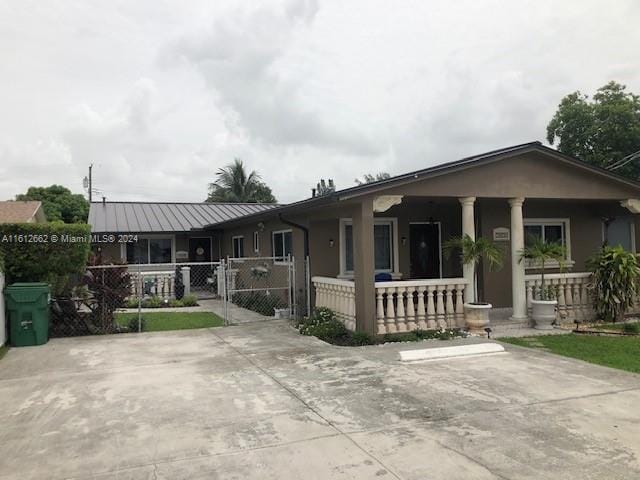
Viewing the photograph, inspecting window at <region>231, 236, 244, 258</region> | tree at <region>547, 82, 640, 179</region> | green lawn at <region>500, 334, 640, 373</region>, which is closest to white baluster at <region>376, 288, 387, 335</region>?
green lawn at <region>500, 334, 640, 373</region>

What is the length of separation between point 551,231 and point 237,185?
29.6 m

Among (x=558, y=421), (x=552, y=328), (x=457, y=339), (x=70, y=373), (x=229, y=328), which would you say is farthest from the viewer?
(x=229, y=328)

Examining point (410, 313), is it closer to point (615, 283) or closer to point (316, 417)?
point (615, 283)

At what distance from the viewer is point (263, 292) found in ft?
47.2

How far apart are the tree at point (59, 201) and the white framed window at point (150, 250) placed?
23.3 meters

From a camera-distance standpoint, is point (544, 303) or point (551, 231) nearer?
point (544, 303)

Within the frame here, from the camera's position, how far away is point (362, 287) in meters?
8.92

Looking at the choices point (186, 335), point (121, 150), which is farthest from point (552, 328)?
point (121, 150)

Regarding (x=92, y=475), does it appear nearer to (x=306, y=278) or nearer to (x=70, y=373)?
(x=70, y=373)

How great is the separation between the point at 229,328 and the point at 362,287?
3300 millimetres

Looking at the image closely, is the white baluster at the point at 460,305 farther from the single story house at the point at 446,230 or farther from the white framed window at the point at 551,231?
the white framed window at the point at 551,231

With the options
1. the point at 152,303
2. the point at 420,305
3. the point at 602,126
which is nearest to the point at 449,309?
the point at 420,305

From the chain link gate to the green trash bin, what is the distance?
11.8 feet

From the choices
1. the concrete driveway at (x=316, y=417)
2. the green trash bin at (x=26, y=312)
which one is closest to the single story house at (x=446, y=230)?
the concrete driveway at (x=316, y=417)
